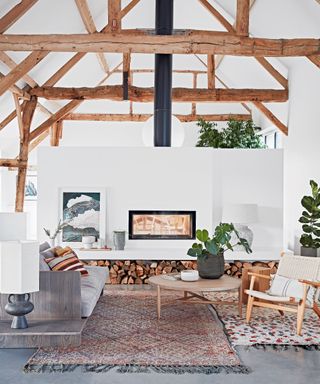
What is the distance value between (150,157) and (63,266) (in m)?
2.95

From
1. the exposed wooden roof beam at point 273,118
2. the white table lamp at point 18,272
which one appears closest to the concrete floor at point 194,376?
the white table lamp at point 18,272

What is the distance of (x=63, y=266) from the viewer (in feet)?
17.2

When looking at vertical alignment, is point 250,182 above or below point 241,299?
above

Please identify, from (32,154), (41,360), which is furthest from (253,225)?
(32,154)

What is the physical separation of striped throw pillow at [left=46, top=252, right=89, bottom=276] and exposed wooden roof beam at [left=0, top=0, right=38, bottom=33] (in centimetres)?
323

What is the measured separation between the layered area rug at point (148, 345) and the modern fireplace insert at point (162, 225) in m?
1.93

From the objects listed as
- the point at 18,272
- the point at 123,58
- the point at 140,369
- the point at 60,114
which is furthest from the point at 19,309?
the point at 60,114

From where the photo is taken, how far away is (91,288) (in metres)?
5.11

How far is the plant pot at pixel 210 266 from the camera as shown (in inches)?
227

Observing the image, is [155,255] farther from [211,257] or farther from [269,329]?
[269,329]

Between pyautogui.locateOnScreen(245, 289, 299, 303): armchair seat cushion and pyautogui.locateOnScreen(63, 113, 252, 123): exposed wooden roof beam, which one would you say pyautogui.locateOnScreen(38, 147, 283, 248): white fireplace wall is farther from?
pyautogui.locateOnScreen(63, 113, 252, 123): exposed wooden roof beam

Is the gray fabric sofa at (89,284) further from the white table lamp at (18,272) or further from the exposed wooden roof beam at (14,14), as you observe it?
the exposed wooden roof beam at (14,14)

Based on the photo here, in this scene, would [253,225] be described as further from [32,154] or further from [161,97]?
[32,154]

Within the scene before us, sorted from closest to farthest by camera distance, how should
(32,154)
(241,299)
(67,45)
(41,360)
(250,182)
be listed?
(41,360)
(241,299)
(67,45)
(250,182)
(32,154)
